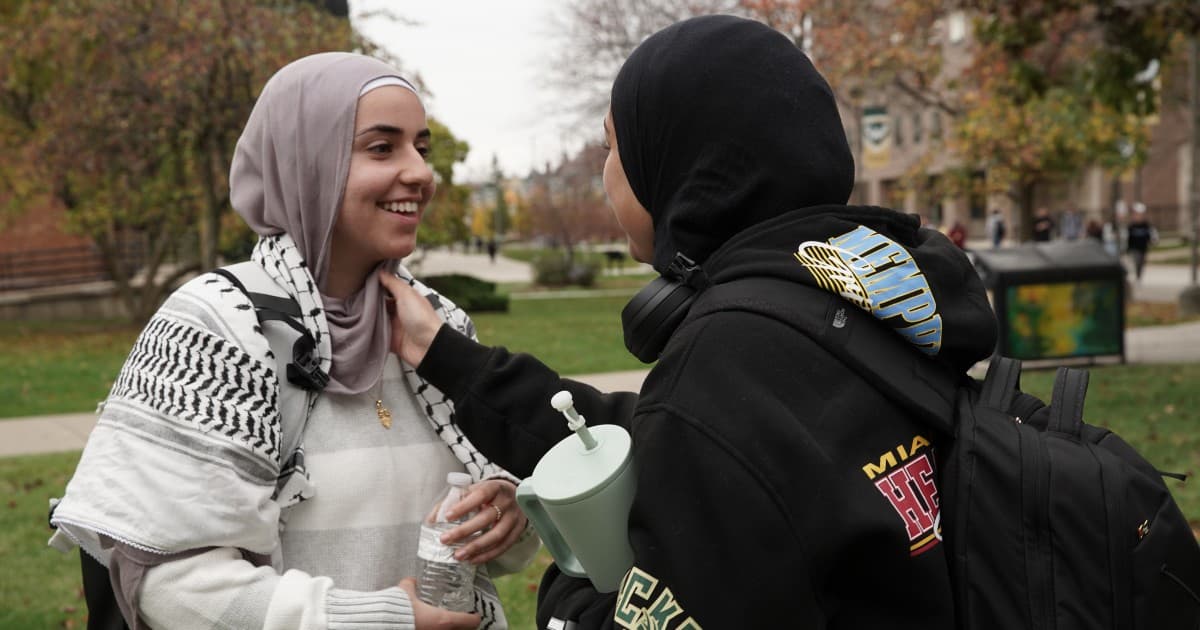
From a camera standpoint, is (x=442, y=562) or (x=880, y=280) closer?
(x=880, y=280)

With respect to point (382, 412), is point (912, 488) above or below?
above

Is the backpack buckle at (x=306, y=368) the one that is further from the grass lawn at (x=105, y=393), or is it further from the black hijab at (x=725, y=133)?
the grass lawn at (x=105, y=393)

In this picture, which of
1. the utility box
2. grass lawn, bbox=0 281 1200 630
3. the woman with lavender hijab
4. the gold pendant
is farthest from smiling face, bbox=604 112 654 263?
the utility box

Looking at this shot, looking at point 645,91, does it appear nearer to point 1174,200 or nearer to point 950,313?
point 950,313

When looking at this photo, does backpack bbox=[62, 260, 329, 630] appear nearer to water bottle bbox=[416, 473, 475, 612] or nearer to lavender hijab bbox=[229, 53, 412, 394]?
lavender hijab bbox=[229, 53, 412, 394]

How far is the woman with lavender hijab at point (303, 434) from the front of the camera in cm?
201

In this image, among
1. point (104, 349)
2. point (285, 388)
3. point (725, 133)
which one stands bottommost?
point (104, 349)

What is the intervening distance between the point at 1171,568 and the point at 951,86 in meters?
23.2

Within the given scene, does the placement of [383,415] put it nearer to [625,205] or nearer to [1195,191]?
[625,205]

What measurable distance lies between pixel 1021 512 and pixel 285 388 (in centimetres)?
136

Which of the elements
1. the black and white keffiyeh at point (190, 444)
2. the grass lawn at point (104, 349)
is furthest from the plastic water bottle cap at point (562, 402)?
the grass lawn at point (104, 349)

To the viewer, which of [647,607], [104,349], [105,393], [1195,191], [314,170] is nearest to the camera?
[647,607]

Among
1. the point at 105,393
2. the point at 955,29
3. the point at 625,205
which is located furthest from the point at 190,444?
the point at 955,29

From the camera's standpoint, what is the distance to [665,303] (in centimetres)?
172
